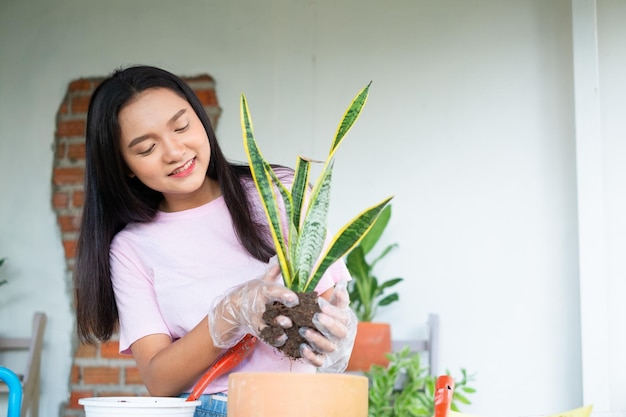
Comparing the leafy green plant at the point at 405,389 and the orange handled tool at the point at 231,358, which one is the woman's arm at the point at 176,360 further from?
the leafy green plant at the point at 405,389

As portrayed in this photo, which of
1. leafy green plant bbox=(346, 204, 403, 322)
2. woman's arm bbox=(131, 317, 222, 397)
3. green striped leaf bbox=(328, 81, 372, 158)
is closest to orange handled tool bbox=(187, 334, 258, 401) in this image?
woman's arm bbox=(131, 317, 222, 397)

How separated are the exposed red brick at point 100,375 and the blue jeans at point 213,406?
2.35m

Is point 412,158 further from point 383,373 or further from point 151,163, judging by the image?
point 151,163

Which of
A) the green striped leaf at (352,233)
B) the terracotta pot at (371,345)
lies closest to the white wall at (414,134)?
the terracotta pot at (371,345)

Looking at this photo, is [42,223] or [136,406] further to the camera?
[42,223]

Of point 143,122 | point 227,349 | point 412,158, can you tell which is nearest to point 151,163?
point 143,122

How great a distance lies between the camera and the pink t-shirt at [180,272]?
1.42 meters

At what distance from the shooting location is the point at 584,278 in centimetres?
297

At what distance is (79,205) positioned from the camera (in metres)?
3.67

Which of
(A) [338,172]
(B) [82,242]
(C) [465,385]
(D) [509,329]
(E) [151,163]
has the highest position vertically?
(A) [338,172]

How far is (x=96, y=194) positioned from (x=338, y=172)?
196cm

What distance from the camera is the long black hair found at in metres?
1.46

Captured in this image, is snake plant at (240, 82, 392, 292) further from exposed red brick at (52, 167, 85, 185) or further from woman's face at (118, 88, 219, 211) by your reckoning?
exposed red brick at (52, 167, 85, 185)

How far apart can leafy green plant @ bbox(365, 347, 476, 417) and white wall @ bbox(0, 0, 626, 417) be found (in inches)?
7.7
